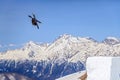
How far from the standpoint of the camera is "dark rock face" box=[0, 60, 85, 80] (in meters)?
7.51

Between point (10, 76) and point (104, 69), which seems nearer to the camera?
point (104, 69)

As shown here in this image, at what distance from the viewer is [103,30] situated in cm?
709

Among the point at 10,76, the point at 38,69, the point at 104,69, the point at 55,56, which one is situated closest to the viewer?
the point at 104,69

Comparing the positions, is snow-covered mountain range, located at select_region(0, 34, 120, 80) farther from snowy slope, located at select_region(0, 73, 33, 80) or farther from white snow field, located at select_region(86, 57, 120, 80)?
white snow field, located at select_region(86, 57, 120, 80)

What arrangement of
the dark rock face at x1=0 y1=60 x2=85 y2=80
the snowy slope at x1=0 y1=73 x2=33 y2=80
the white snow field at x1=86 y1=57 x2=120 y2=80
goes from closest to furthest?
the white snow field at x1=86 y1=57 x2=120 y2=80 < the snowy slope at x1=0 y1=73 x2=33 y2=80 < the dark rock face at x1=0 y1=60 x2=85 y2=80

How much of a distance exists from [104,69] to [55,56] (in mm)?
7121

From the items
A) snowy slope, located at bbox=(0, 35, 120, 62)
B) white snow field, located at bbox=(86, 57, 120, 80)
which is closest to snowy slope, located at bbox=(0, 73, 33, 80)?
snowy slope, located at bbox=(0, 35, 120, 62)

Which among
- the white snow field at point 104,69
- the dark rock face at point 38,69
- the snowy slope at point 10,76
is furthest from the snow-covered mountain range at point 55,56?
the white snow field at point 104,69

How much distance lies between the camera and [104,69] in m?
0.98

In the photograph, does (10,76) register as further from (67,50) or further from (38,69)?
(67,50)

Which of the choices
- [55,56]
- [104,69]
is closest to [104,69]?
[104,69]

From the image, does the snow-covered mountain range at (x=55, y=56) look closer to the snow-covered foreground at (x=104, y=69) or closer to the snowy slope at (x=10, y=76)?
the snowy slope at (x=10, y=76)

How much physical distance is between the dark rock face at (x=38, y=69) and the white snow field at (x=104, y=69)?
6347 mm

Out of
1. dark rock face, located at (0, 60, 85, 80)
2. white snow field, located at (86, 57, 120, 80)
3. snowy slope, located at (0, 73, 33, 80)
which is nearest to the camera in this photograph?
white snow field, located at (86, 57, 120, 80)
